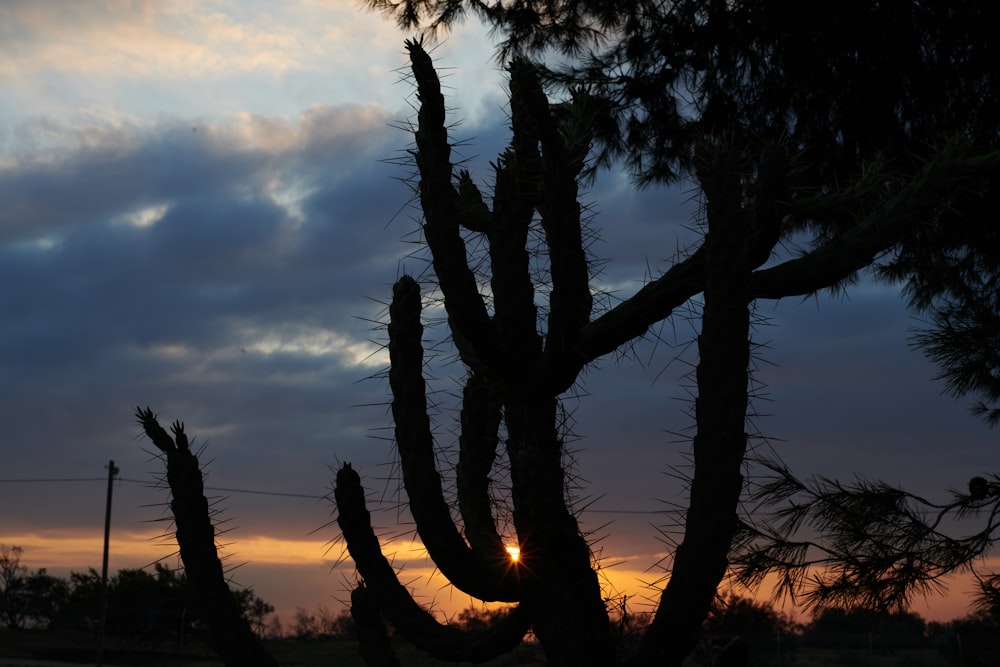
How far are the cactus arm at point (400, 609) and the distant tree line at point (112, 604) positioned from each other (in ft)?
96.8

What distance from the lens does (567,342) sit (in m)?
4.58

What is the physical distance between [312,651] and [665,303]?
33.5m

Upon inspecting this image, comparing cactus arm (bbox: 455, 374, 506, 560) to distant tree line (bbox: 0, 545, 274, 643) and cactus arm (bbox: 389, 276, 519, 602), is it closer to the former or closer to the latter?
cactus arm (bbox: 389, 276, 519, 602)

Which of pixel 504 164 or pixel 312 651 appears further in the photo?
pixel 312 651

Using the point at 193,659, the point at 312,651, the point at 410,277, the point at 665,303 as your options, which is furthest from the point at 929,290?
the point at 312,651

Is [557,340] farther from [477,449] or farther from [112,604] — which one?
[112,604]

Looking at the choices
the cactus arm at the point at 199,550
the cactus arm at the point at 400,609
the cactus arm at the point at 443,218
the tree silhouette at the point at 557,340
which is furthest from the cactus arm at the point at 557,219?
the cactus arm at the point at 199,550

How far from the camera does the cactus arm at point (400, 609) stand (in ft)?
15.1

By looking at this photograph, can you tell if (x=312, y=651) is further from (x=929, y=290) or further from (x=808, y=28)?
(x=808, y=28)

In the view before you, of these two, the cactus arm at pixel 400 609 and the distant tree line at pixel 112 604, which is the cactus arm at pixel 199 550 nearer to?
the cactus arm at pixel 400 609

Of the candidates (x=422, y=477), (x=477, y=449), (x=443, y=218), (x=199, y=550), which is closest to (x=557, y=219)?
(x=443, y=218)

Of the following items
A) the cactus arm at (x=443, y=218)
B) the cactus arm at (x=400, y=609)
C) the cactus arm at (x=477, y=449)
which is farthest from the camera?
the cactus arm at (x=477, y=449)

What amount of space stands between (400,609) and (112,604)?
114 ft

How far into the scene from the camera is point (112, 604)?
35.5 m
